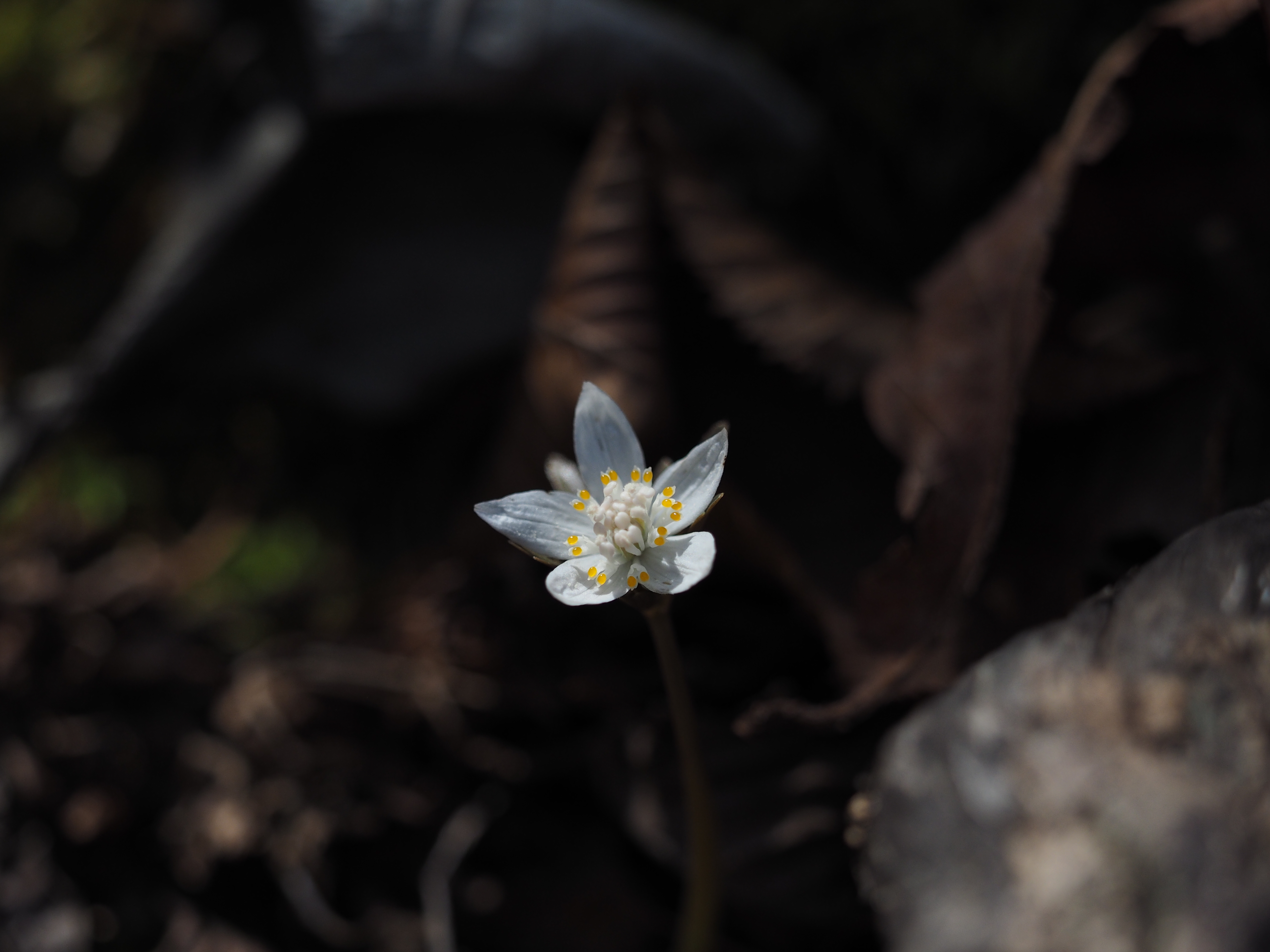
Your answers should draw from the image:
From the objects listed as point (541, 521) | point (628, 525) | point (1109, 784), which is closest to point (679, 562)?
point (628, 525)

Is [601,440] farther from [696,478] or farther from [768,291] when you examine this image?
[768,291]

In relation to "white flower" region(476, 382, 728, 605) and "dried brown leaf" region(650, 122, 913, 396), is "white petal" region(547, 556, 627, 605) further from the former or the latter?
"dried brown leaf" region(650, 122, 913, 396)

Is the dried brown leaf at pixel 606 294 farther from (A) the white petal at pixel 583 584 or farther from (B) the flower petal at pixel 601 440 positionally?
(A) the white petal at pixel 583 584

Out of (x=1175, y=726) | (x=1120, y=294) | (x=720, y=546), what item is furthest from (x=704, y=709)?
(x=1120, y=294)

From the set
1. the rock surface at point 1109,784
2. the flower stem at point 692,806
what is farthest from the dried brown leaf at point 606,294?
the rock surface at point 1109,784

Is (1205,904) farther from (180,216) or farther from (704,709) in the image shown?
(180,216)
